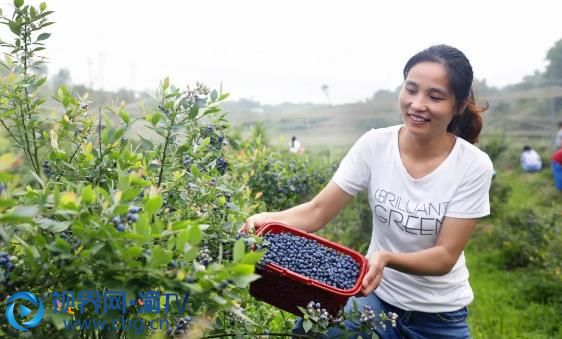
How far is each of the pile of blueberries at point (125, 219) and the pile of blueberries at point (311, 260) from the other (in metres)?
0.45

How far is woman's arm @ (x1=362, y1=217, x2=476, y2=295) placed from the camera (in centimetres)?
155

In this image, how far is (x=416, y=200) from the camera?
177 cm

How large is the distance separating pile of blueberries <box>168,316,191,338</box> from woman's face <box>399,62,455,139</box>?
101 centimetres

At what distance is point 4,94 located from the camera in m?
1.26

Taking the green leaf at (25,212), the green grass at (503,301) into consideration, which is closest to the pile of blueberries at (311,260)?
the green leaf at (25,212)

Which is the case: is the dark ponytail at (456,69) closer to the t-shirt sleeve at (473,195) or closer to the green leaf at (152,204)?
the t-shirt sleeve at (473,195)

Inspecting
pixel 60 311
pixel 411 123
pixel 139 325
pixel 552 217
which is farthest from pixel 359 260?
pixel 552 217

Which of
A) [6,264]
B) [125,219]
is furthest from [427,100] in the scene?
[6,264]

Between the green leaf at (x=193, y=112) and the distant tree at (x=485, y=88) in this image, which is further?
the distant tree at (x=485, y=88)

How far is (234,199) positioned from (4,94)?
28.7 inches

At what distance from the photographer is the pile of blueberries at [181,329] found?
1.01m

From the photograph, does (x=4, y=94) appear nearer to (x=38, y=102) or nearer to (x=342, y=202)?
(x=38, y=102)

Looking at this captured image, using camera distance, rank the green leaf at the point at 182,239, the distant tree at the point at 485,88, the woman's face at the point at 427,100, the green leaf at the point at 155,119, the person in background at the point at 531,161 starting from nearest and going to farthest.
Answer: the green leaf at the point at 182,239 < the green leaf at the point at 155,119 < the woman's face at the point at 427,100 < the person in background at the point at 531,161 < the distant tree at the point at 485,88

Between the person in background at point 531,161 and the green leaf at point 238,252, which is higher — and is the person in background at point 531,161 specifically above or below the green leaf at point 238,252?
below
